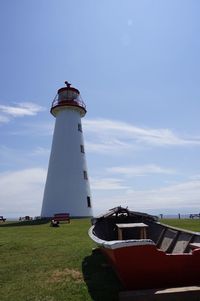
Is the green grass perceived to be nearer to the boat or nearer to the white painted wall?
the boat

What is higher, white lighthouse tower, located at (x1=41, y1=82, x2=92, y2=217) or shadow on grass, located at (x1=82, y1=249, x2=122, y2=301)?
white lighthouse tower, located at (x1=41, y1=82, x2=92, y2=217)

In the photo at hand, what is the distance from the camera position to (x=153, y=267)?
6562mm

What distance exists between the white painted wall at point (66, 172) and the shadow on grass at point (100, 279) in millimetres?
22650

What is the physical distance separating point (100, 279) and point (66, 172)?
1034 inches

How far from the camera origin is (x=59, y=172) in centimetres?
3472

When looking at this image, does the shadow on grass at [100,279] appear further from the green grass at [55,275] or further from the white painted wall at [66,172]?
the white painted wall at [66,172]

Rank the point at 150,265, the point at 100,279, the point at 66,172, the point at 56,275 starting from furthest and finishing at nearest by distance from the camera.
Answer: the point at 66,172 < the point at 56,275 < the point at 100,279 < the point at 150,265

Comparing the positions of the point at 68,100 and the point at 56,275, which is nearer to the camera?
the point at 56,275

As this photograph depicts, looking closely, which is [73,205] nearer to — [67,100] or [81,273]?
[67,100]

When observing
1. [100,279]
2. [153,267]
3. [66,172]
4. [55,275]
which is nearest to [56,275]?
[55,275]

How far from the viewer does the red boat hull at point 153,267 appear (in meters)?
6.42

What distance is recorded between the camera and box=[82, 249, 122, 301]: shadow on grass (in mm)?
7206

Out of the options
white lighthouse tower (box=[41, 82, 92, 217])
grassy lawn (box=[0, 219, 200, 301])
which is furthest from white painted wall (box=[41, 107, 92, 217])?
grassy lawn (box=[0, 219, 200, 301])

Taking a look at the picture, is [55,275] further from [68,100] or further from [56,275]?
[68,100]
